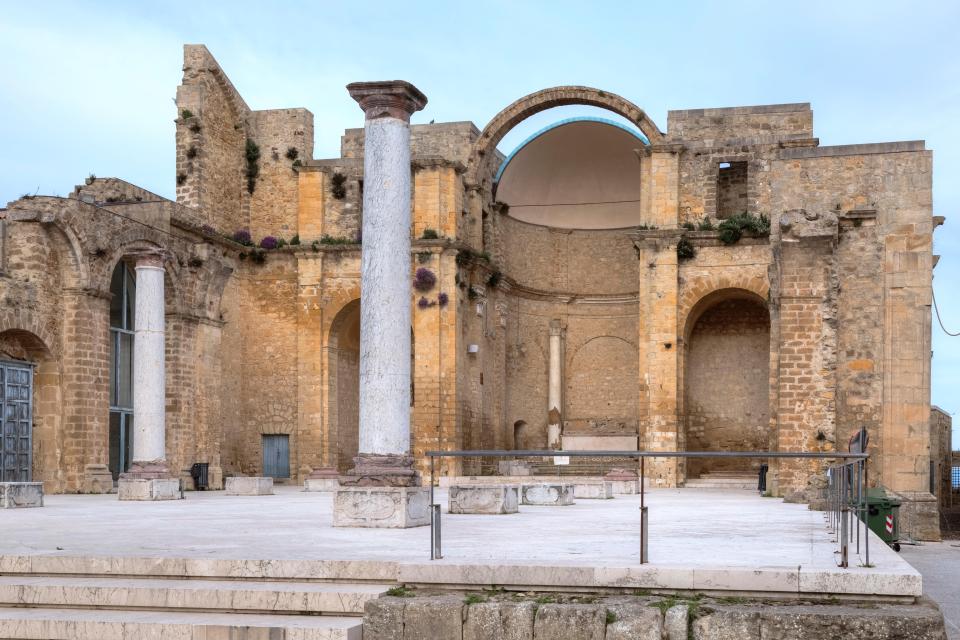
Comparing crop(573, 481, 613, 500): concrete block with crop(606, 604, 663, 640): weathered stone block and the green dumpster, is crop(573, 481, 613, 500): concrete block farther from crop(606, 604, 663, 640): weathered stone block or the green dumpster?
crop(606, 604, 663, 640): weathered stone block

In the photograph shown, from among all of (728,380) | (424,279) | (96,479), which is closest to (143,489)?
(96,479)

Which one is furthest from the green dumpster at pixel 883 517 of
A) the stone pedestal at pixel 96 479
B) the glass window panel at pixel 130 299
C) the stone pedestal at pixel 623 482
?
the glass window panel at pixel 130 299

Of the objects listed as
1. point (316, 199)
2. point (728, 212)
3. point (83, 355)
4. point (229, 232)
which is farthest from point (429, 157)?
point (83, 355)

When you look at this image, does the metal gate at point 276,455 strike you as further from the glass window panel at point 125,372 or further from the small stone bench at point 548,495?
the small stone bench at point 548,495

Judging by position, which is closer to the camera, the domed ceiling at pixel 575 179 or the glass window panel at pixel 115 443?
the glass window panel at pixel 115 443

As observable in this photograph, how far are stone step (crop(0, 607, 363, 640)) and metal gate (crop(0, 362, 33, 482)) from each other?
14975 mm

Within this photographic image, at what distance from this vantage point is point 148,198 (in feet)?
94.0

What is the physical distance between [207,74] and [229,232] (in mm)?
4339

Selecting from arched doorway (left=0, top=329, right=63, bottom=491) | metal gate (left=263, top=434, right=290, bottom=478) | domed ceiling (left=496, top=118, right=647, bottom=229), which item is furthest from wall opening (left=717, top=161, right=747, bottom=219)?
arched doorway (left=0, top=329, right=63, bottom=491)

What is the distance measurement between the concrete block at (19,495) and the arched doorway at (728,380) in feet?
61.1

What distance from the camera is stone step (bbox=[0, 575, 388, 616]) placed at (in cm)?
847

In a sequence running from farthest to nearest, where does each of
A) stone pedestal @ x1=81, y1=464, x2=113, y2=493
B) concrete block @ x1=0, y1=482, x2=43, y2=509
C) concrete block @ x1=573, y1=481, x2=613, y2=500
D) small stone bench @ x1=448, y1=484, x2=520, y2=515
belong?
stone pedestal @ x1=81, y1=464, x2=113, y2=493
concrete block @ x1=573, y1=481, x2=613, y2=500
concrete block @ x1=0, y1=482, x2=43, y2=509
small stone bench @ x1=448, y1=484, x2=520, y2=515

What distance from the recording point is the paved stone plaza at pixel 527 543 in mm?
7973

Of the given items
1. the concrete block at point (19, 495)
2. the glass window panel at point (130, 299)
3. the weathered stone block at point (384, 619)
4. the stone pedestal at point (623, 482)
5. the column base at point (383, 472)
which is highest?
the glass window panel at point (130, 299)
